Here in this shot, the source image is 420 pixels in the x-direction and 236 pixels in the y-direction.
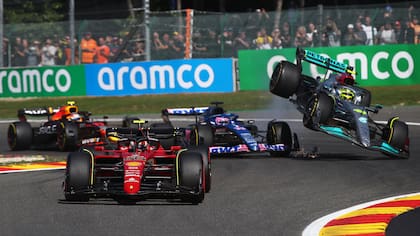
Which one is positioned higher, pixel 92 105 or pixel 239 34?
pixel 239 34

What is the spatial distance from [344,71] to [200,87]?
12432 mm

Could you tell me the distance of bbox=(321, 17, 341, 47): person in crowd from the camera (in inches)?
1082

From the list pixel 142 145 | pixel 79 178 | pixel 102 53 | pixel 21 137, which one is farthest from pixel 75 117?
pixel 102 53

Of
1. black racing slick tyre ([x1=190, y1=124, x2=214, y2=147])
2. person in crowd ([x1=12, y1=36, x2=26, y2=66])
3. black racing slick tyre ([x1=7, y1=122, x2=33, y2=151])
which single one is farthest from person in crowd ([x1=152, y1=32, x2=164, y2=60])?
black racing slick tyre ([x1=190, y1=124, x2=214, y2=147])

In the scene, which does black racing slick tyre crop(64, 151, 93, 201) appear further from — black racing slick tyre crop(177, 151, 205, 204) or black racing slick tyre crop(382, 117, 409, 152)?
black racing slick tyre crop(382, 117, 409, 152)

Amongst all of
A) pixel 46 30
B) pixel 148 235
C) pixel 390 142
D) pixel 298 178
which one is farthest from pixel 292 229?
pixel 46 30

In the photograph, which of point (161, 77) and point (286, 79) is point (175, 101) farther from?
point (286, 79)

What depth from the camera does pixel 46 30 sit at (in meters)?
→ 30.1

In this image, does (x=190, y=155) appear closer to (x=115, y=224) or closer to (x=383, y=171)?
(x=115, y=224)

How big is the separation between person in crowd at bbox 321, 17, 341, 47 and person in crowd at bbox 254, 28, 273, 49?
1.55m

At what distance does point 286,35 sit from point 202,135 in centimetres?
1369

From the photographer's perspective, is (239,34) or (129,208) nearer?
(129,208)

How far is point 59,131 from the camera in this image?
55.5 feet

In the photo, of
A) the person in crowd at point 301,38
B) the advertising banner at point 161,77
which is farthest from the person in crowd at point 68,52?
the person in crowd at point 301,38
